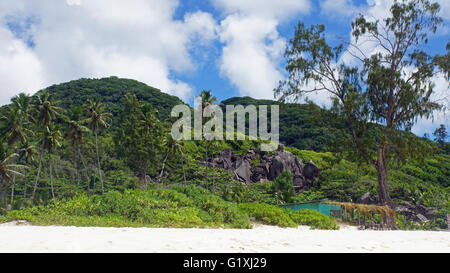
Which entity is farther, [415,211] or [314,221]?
[415,211]

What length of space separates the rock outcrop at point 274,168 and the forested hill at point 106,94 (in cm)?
2795

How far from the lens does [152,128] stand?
178ft

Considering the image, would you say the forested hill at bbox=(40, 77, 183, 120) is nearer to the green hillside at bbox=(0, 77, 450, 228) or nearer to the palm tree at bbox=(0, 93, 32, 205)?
the green hillside at bbox=(0, 77, 450, 228)

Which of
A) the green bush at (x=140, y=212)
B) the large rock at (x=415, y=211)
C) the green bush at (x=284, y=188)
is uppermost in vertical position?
the green bush at (x=140, y=212)

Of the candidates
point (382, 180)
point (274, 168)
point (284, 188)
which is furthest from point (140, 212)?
point (274, 168)

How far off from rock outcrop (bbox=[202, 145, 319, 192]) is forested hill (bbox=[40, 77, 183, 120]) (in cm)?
2795

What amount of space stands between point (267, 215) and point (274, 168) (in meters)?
52.9

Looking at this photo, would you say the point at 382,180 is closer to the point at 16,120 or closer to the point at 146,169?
the point at 16,120

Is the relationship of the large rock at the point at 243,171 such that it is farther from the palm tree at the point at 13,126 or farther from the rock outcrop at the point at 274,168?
the palm tree at the point at 13,126

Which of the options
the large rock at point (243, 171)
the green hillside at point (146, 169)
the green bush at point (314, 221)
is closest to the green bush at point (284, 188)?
the green hillside at point (146, 169)

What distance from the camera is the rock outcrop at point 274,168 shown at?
6500 cm

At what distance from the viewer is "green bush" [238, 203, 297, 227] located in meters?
13.2

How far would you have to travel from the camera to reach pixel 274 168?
65.9 metres
